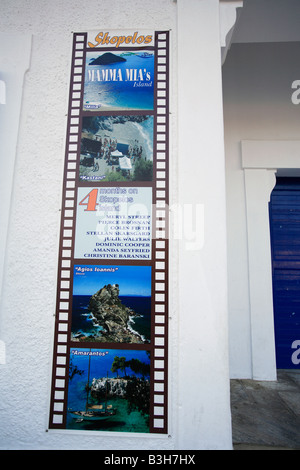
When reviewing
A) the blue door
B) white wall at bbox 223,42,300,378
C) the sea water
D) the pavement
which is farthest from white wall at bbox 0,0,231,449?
the blue door

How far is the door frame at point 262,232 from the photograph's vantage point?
3.26 metres

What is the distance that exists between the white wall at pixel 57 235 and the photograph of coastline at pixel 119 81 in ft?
0.56

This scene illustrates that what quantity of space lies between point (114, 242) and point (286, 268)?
2.71 metres

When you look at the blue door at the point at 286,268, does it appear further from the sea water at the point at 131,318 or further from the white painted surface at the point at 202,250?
the sea water at the point at 131,318

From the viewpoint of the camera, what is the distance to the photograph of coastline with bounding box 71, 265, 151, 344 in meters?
1.79

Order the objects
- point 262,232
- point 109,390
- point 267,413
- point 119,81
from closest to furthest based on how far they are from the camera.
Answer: point 109,390 < point 119,81 < point 267,413 < point 262,232

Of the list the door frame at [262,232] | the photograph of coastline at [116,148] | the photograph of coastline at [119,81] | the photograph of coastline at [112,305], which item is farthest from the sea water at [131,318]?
the door frame at [262,232]

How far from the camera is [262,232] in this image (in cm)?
345

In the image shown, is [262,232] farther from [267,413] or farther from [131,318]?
[131,318]

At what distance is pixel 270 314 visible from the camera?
332cm

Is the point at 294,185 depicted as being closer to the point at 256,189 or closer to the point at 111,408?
the point at 256,189

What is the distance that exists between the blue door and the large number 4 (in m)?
2.71

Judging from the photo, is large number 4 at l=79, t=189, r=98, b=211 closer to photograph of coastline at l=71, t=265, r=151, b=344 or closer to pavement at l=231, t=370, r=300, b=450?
photograph of coastline at l=71, t=265, r=151, b=344

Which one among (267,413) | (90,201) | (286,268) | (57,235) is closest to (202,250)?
(90,201)
